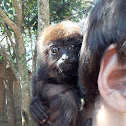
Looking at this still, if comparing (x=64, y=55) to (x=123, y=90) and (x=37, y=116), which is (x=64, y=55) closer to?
(x=37, y=116)

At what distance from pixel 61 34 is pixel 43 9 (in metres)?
1.32

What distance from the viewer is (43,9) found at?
361cm

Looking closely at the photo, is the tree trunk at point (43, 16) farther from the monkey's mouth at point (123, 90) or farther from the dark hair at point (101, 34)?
the monkey's mouth at point (123, 90)

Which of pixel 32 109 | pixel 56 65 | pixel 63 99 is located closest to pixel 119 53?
pixel 63 99

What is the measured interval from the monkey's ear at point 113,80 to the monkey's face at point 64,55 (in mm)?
1264

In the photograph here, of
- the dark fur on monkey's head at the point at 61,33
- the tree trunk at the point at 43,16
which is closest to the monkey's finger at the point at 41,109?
the dark fur on monkey's head at the point at 61,33

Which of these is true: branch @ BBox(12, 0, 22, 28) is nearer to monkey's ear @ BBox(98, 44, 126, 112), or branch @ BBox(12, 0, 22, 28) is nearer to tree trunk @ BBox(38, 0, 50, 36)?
tree trunk @ BBox(38, 0, 50, 36)

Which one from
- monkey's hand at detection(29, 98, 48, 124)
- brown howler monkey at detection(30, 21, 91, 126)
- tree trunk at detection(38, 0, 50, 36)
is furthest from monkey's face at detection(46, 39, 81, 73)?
tree trunk at detection(38, 0, 50, 36)

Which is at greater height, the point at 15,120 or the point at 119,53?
the point at 119,53

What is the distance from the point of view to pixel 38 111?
2219 mm

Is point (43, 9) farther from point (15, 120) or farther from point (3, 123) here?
point (3, 123)

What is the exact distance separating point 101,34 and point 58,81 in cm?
150

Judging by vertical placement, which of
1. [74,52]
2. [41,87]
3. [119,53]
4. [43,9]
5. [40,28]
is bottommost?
[41,87]

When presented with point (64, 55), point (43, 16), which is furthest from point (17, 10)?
point (64, 55)
